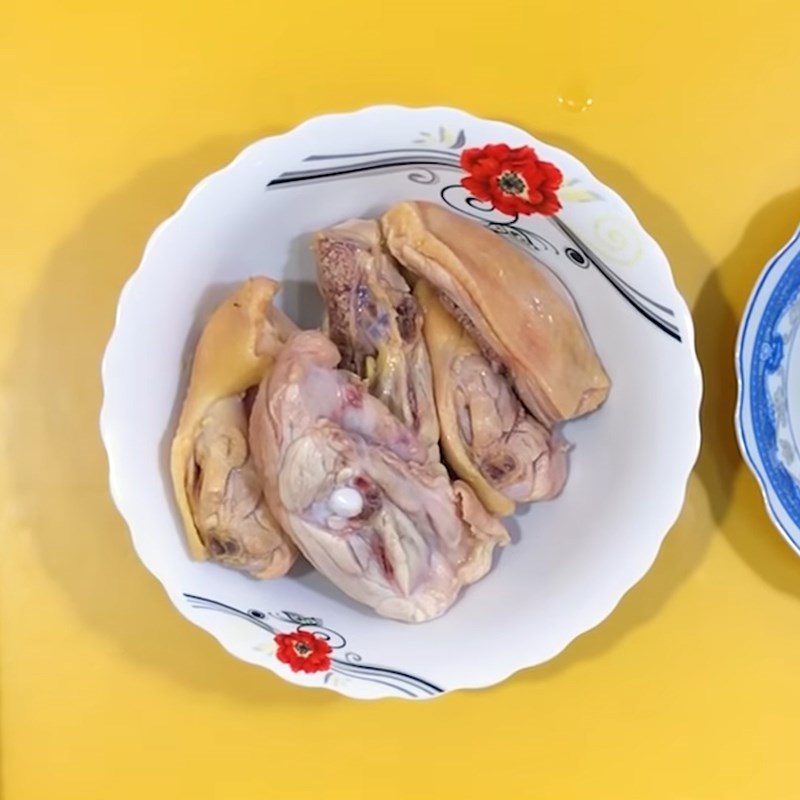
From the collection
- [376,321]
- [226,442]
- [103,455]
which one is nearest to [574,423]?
[376,321]

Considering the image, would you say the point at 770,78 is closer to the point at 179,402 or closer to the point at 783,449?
the point at 783,449

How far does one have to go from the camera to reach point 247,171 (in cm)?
77

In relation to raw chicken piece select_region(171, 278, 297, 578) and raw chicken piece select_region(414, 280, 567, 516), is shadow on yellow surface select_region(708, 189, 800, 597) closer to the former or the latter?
raw chicken piece select_region(414, 280, 567, 516)

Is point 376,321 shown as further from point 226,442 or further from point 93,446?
point 93,446

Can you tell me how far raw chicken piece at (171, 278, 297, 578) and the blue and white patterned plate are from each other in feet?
1.35

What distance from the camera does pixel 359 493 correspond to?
0.79 metres

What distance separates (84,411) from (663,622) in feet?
1.91

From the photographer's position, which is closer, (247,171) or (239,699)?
(247,171)

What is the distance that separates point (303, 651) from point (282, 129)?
48 centimetres

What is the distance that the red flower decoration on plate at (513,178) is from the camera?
76cm

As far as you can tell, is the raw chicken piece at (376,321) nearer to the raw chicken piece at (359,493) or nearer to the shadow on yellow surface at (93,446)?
the raw chicken piece at (359,493)

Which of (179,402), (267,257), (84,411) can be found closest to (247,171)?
(267,257)

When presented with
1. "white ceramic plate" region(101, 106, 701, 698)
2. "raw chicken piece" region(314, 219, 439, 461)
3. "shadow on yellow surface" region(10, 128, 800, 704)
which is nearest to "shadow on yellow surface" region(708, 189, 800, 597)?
"shadow on yellow surface" region(10, 128, 800, 704)

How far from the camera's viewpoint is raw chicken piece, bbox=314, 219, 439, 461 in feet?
2.67
